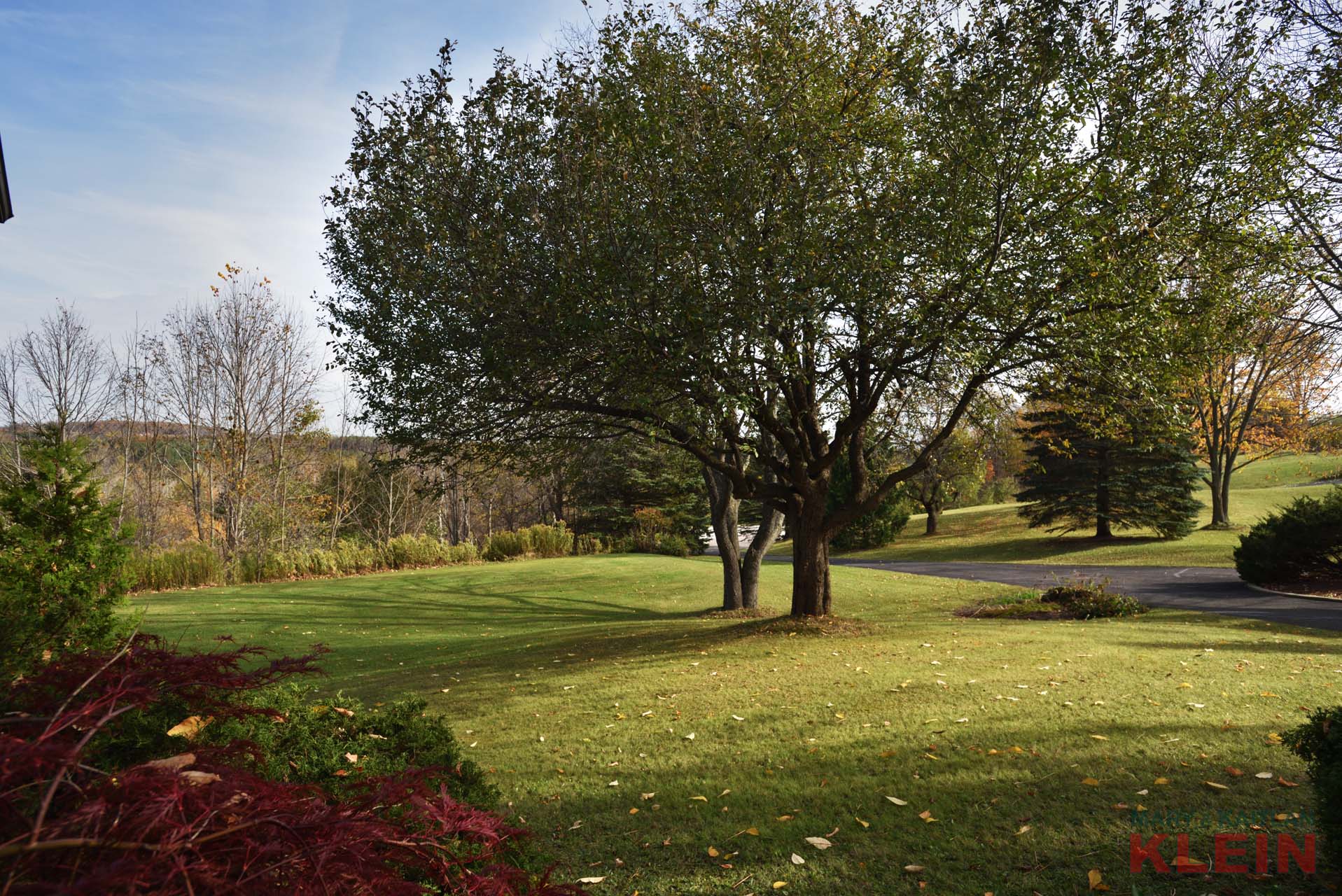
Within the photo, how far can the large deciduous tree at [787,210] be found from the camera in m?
8.30

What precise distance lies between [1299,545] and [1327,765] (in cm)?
1759

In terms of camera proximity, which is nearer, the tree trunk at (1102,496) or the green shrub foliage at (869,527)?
the tree trunk at (1102,496)

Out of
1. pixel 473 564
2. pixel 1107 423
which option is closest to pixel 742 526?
pixel 473 564

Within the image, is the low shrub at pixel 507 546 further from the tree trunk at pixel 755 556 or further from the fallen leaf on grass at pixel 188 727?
the fallen leaf on grass at pixel 188 727

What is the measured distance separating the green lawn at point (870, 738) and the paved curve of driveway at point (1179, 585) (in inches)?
65.7

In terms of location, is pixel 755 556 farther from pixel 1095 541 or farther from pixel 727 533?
pixel 1095 541

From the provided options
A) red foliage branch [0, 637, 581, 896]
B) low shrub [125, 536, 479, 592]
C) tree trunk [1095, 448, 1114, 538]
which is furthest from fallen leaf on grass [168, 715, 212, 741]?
tree trunk [1095, 448, 1114, 538]

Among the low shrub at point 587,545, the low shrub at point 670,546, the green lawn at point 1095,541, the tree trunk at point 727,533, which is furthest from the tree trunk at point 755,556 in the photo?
the green lawn at point 1095,541

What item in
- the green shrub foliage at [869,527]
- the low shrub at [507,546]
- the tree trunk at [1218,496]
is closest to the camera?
the low shrub at [507,546]

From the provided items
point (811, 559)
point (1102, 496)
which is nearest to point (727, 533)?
point (811, 559)

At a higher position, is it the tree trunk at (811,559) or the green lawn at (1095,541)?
the tree trunk at (811,559)

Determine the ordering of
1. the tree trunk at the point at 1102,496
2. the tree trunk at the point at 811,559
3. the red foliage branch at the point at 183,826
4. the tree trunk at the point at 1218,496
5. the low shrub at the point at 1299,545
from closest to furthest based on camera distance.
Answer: the red foliage branch at the point at 183,826 < the tree trunk at the point at 811,559 < the low shrub at the point at 1299,545 < the tree trunk at the point at 1102,496 < the tree trunk at the point at 1218,496

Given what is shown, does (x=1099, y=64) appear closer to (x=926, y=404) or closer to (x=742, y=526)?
(x=926, y=404)

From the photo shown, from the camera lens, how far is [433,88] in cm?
904
